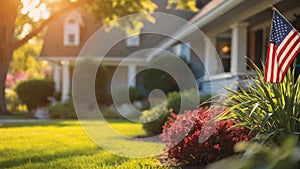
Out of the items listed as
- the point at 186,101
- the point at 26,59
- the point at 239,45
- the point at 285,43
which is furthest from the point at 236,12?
the point at 26,59

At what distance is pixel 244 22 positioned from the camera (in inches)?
416

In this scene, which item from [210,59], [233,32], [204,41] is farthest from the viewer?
[204,41]

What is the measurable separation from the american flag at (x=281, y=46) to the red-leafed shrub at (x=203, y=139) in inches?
35.4

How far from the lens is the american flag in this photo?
4.68m

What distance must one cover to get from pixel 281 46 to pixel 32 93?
16364mm

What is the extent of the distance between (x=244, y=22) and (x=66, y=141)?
5421 millimetres

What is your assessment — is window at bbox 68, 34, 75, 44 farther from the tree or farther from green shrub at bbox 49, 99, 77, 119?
green shrub at bbox 49, 99, 77, 119

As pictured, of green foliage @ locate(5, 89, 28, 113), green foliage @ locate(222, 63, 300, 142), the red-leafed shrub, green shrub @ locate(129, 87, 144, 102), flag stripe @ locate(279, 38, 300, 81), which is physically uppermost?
flag stripe @ locate(279, 38, 300, 81)

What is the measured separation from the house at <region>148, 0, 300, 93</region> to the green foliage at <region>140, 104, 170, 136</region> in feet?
4.83

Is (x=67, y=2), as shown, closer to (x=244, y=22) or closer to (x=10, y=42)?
(x=10, y=42)

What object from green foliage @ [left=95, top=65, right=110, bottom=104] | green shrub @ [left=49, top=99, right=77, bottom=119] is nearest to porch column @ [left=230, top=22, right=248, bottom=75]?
green shrub @ [left=49, top=99, right=77, bottom=119]

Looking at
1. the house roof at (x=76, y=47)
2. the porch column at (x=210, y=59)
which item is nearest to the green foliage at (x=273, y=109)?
the porch column at (x=210, y=59)

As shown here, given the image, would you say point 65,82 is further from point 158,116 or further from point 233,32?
point 158,116

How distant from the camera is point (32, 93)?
19.5 metres
